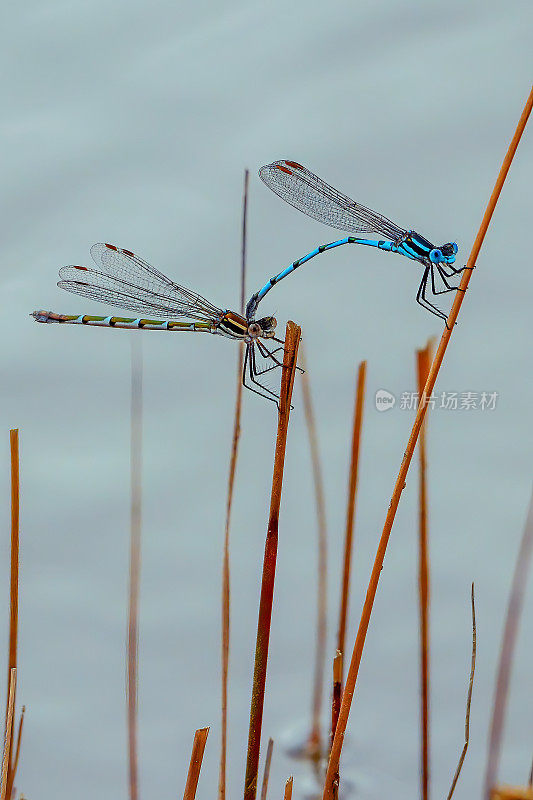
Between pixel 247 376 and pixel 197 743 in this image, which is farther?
pixel 247 376

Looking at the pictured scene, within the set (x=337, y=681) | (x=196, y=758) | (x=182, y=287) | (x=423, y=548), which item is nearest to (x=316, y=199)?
(x=182, y=287)

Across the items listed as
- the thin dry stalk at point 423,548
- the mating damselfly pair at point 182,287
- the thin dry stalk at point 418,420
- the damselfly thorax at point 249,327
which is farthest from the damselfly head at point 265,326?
the thin dry stalk at point 418,420

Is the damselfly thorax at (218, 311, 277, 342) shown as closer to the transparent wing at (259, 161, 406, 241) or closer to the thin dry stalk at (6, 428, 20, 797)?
the thin dry stalk at (6, 428, 20, 797)

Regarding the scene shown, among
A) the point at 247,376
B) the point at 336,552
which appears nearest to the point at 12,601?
the point at 247,376

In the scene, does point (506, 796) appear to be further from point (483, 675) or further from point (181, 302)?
point (483, 675)

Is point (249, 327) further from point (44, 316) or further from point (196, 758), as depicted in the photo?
point (196, 758)
